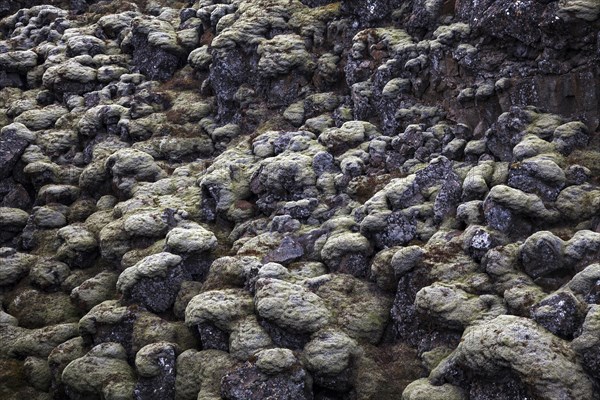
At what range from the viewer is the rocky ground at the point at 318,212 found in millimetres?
24562

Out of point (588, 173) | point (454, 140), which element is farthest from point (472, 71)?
point (588, 173)

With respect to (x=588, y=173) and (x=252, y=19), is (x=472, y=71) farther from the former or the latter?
(x=252, y=19)

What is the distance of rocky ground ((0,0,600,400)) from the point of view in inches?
967

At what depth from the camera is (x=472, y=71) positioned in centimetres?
3216

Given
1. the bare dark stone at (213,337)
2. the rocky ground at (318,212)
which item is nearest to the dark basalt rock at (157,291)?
the rocky ground at (318,212)

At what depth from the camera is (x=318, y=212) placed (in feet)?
103

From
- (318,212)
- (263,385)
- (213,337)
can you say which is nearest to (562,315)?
(263,385)

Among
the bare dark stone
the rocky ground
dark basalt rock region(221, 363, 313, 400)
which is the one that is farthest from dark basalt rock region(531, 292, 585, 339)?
the bare dark stone

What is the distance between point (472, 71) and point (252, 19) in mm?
14475

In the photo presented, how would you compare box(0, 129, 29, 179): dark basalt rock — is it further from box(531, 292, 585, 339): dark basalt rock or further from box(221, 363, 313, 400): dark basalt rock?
box(531, 292, 585, 339): dark basalt rock

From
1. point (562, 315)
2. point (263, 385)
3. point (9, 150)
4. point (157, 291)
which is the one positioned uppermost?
point (562, 315)

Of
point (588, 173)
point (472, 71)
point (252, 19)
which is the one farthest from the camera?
point (252, 19)

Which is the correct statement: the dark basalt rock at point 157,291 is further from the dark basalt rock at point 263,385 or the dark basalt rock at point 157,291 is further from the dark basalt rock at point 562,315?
the dark basalt rock at point 562,315

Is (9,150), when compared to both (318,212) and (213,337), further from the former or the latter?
(213,337)
